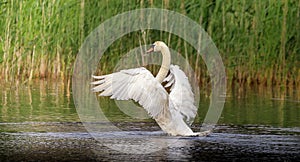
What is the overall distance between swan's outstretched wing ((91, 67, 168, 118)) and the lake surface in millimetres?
Answer: 425

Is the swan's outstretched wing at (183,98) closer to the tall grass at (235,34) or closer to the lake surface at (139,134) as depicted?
the lake surface at (139,134)

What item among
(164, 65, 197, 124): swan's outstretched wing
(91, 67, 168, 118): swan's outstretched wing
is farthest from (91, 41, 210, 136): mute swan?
(164, 65, 197, 124): swan's outstretched wing

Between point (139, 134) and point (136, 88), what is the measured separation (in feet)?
2.42

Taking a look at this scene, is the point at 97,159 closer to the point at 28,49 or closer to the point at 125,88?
the point at 125,88

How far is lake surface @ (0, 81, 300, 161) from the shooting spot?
32.0 feet

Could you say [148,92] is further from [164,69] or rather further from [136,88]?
[164,69]

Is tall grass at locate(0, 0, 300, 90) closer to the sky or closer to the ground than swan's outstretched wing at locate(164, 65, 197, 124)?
closer to the sky

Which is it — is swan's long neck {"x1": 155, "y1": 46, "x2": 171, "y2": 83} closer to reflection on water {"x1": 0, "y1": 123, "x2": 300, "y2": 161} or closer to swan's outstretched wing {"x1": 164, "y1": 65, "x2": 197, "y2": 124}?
swan's outstretched wing {"x1": 164, "y1": 65, "x2": 197, "y2": 124}

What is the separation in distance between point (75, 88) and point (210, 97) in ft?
8.85

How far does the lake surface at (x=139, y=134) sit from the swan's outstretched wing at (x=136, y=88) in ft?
1.39

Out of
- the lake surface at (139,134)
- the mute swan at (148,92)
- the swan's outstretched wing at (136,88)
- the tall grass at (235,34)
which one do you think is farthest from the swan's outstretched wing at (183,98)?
the tall grass at (235,34)

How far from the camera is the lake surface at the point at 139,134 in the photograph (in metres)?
9.75

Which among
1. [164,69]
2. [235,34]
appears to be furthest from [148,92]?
[235,34]

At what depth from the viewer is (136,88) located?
1093 centimetres
